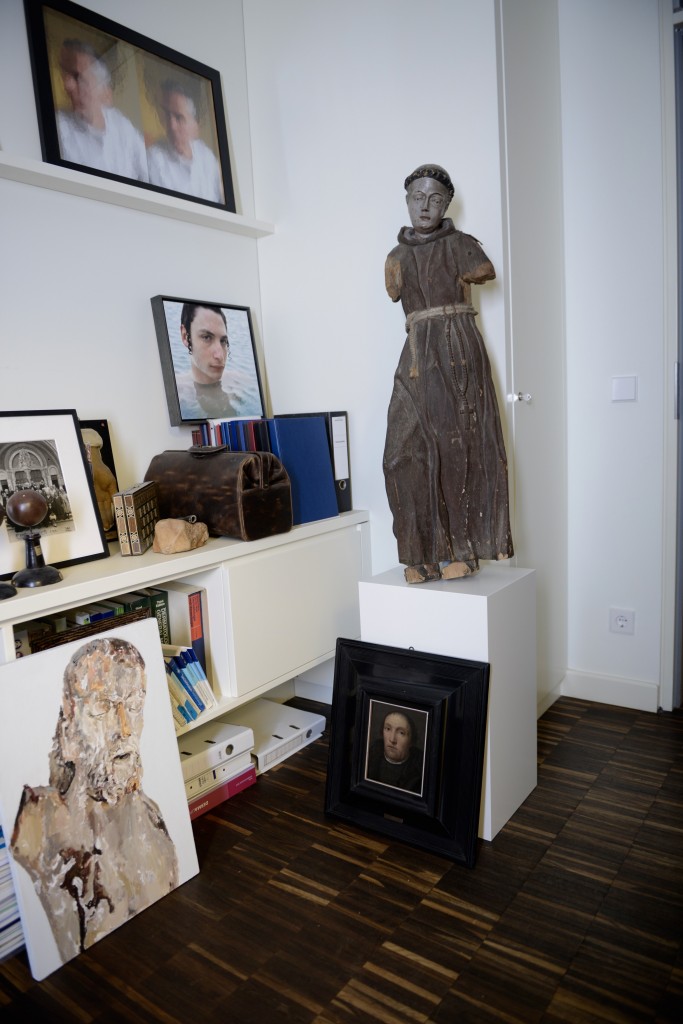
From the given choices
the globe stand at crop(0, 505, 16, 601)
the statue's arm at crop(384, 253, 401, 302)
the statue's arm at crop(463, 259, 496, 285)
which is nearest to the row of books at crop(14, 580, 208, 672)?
the globe stand at crop(0, 505, 16, 601)

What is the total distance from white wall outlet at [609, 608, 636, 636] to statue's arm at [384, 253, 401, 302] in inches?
53.2

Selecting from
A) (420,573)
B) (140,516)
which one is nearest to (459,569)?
(420,573)

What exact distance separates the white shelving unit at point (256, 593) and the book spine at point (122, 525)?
1.1 inches

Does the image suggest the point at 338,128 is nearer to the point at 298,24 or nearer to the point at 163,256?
the point at 298,24

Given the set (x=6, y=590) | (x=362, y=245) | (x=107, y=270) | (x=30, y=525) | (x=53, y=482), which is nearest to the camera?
(x=6, y=590)

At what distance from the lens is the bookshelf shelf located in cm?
179

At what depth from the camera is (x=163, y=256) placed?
2.23 m

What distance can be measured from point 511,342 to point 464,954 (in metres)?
1.57

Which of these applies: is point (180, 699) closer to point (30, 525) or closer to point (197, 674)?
point (197, 674)

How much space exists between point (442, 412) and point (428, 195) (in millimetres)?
547

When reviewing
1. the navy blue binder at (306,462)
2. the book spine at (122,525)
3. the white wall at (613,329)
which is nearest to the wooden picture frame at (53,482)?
the book spine at (122,525)

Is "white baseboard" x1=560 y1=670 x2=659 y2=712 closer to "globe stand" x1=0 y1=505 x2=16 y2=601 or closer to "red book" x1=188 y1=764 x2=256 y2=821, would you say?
"red book" x1=188 y1=764 x2=256 y2=821

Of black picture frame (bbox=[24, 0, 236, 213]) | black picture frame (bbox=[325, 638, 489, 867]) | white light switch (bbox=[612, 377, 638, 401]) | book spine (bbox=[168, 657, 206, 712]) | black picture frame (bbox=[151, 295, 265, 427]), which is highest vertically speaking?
black picture frame (bbox=[24, 0, 236, 213])

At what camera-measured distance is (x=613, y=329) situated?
2354 mm
